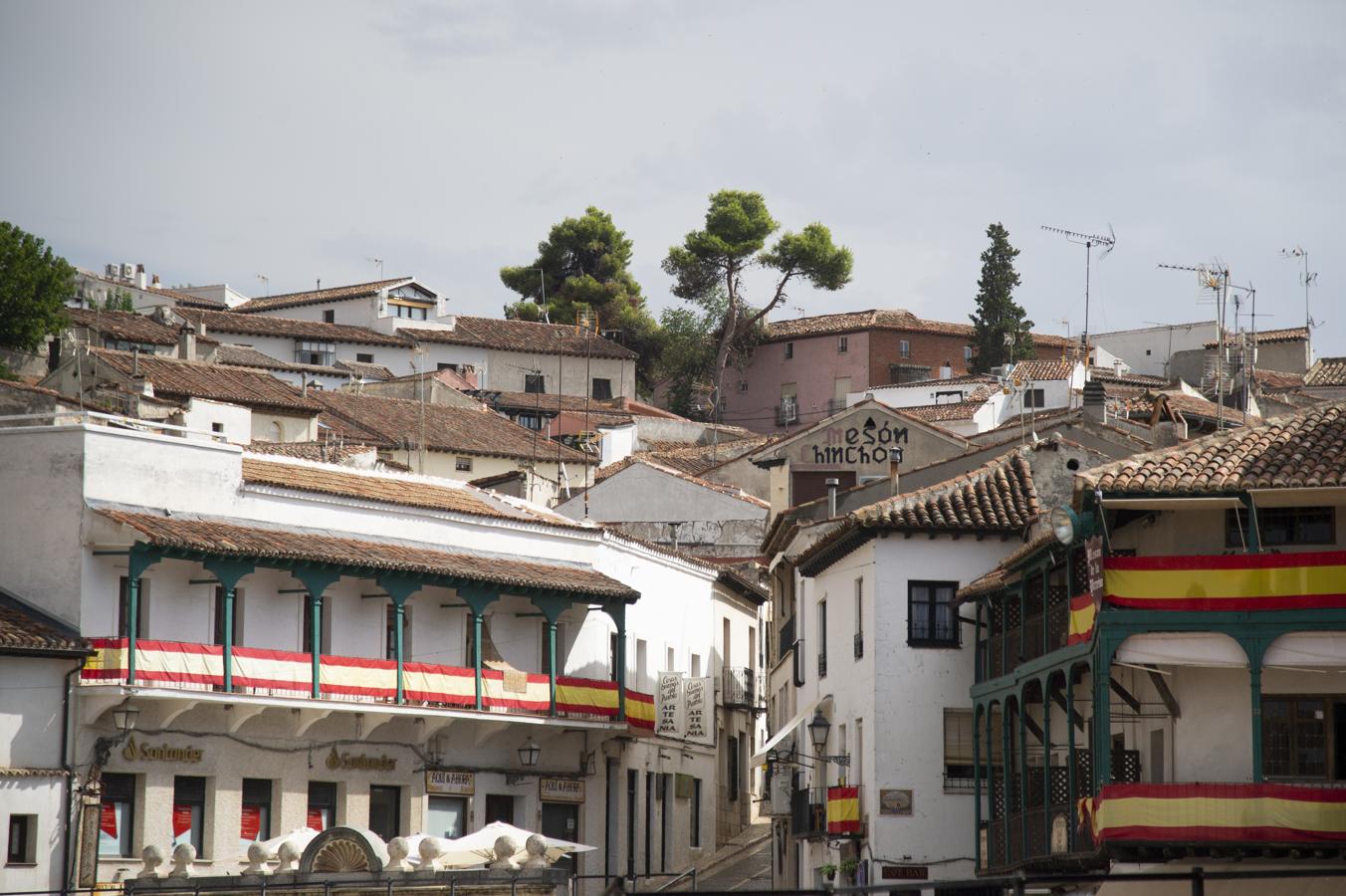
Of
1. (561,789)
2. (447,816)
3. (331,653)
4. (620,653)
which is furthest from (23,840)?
(620,653)

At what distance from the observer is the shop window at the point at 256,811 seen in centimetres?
3694

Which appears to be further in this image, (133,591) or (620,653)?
(620,653)

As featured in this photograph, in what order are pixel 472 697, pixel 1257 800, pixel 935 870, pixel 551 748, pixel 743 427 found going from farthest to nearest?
pixel 743 427, pixel 551 748, pixel 472 697, pixel 935 870, pixel 1257 800

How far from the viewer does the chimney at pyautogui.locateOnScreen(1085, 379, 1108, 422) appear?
Result: 147 feet

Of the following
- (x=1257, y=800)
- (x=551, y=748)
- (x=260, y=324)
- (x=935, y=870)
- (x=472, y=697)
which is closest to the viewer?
(x=1257, y=800)

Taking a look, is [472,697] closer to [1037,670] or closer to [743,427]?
[1037,670]

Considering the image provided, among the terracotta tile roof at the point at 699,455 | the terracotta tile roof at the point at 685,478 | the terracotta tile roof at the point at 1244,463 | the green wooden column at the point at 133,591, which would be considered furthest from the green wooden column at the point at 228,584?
the terracotta tile roof at the point at 699,455

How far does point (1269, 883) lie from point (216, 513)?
19.4 metres

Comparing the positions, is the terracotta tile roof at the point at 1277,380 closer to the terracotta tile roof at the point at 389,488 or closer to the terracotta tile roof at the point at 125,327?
the terracotta tile roof at the point at 389,488

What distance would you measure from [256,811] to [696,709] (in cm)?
1409

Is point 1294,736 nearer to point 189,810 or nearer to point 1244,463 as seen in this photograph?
point 1244,463

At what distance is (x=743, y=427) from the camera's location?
9775 cm

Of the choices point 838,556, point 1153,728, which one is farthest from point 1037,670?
point 838,556

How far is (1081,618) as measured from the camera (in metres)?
29.5
